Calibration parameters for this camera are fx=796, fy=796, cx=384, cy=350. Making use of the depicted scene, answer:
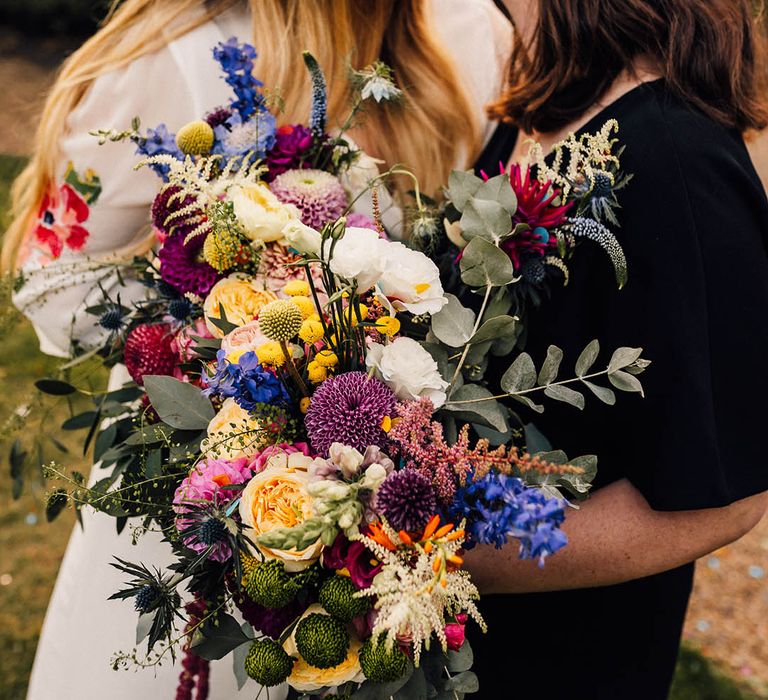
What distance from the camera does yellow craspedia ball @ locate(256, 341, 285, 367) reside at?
1.11 m

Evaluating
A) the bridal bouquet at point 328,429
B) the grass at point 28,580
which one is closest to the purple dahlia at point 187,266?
the bridal bouquet at point 328,429

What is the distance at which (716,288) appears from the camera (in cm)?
126

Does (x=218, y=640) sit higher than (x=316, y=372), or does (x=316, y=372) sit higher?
(x=316, y=372)

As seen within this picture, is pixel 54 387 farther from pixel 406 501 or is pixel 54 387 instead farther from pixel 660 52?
pixel 660 52

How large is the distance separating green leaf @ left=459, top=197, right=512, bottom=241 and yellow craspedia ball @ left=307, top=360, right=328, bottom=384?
1.10 feet

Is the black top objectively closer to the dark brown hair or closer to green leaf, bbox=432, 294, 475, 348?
the dark brown hair

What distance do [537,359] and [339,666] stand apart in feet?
2.23

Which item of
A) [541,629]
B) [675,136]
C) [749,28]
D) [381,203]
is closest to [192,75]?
[381,203]

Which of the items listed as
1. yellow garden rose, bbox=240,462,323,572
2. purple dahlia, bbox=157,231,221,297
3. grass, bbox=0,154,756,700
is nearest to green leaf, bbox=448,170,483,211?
purple dahlia, bbox=157,231,221,297

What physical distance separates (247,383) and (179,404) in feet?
0.71

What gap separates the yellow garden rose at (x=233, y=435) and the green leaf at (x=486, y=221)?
458 mm

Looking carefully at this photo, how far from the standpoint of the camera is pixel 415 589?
2.99 feet

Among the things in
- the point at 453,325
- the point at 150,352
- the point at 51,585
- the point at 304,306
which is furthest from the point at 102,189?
the point at 51,585

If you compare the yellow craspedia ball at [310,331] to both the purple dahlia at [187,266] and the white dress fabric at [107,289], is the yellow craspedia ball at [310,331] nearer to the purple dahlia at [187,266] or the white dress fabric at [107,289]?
the purple dahlia at [187,266]
